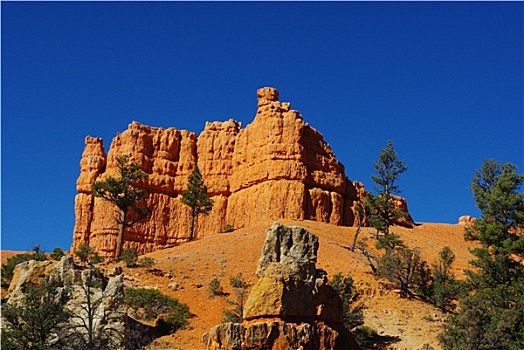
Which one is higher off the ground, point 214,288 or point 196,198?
point 196,198

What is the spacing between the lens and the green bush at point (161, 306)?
113 feet

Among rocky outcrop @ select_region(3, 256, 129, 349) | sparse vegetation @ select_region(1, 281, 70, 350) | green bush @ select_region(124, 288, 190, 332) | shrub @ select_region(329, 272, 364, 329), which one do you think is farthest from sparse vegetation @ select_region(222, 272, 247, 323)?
sparse vegetation @ select_region(1, 281, 70, 350)

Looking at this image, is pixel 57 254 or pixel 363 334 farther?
pixel 57 254

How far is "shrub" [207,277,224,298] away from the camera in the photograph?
39781mm

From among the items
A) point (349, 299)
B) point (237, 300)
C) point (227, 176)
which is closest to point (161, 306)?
point (237, 300)

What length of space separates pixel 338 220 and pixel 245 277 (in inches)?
Answer: 1046

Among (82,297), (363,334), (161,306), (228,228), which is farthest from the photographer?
(228,228)

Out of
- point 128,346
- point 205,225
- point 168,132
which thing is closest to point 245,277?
point 128,346

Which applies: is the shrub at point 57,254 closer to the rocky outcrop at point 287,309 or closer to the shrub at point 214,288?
the shrub at point 214,288

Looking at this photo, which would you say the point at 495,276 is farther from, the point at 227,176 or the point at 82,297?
the point at 227,176

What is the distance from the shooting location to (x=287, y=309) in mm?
23016

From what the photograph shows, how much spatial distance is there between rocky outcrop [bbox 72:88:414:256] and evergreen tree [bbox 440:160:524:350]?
29.8 meters

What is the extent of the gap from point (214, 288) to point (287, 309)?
17.3 m

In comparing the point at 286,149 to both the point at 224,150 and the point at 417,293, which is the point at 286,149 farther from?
the point at 417,293
